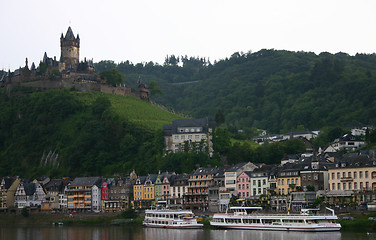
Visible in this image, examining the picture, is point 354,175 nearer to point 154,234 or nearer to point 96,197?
point 154,234

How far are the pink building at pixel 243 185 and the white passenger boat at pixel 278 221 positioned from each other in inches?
465

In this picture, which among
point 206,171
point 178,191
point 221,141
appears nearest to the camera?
point 206,171

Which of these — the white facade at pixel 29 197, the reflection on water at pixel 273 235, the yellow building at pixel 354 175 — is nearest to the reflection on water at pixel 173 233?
the reflection on water at pixel 273 235

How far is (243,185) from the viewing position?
376ft

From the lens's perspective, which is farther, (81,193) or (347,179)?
(81,193)

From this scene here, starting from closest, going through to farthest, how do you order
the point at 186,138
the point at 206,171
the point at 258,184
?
the point at 258,184, the point at 206,171, the point at 186,138

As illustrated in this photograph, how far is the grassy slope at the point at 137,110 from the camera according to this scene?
166 metres

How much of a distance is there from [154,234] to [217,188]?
28.1 metres

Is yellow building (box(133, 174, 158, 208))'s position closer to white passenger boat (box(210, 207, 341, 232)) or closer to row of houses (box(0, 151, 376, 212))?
row of houses (box(0, 151, 376, 212))

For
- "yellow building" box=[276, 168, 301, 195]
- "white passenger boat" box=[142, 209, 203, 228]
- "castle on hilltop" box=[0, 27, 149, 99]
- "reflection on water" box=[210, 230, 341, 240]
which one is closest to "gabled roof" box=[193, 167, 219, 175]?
"yellow building" box=[276, 168, 301, 195]

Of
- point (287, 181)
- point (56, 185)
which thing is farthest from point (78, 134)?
point (287, 181)

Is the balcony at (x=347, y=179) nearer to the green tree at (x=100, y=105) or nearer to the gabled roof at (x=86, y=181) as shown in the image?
the gabled roof at (x=86, y=181)

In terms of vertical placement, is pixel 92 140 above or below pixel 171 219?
above

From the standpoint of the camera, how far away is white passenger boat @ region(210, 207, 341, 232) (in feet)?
283
